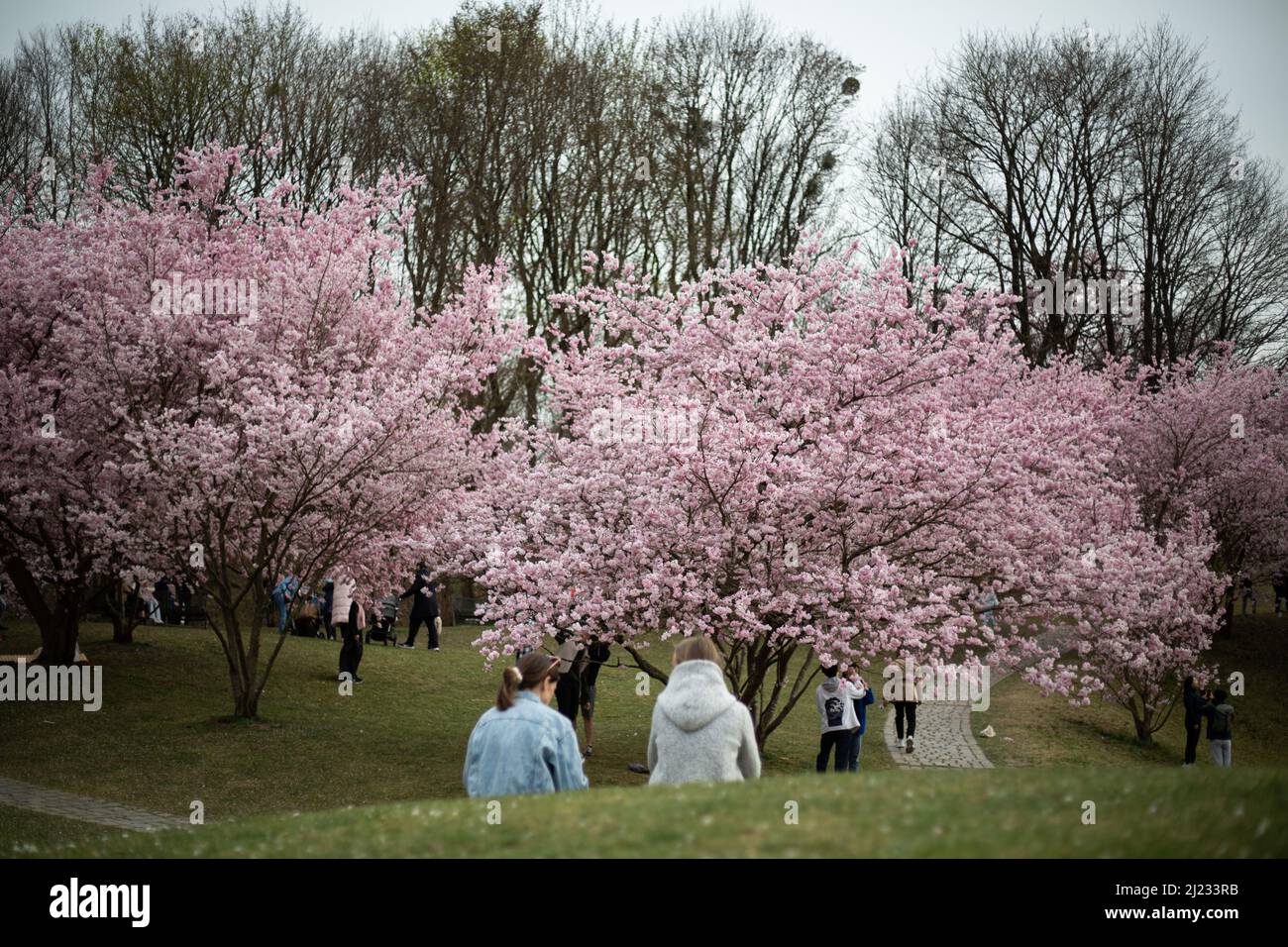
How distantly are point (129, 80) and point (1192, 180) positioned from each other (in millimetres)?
31089

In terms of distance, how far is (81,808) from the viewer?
41.7 feet

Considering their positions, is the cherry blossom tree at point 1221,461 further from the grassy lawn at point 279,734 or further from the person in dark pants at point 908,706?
the person in dark pants at point 908,706

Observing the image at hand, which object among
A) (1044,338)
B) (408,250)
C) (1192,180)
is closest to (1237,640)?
(1044,338)

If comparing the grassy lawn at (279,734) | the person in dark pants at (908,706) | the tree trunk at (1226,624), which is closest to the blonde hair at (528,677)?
the grassy lawn at (279,734)

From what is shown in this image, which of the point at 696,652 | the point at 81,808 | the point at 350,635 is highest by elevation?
the point at 696,652

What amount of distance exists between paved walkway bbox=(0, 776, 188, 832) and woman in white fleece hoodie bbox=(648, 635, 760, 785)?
7.08 metres

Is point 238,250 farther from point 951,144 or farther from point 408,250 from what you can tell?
point 951,144

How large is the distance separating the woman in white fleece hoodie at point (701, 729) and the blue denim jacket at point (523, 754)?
A: 54cm

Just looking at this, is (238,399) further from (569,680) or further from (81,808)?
(81,808)

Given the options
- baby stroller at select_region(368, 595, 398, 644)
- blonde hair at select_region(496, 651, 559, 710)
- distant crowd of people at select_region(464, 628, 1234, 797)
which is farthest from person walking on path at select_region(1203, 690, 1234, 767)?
baby stroller at select_region(368, 595, 398, 644)

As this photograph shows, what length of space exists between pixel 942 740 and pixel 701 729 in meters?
15.5

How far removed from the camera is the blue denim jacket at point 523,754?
6.77m

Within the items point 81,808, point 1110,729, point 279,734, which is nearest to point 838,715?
point 279,734

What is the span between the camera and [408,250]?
32562mm
